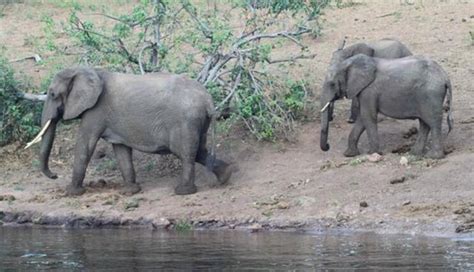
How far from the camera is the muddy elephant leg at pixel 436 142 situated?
1483 cm

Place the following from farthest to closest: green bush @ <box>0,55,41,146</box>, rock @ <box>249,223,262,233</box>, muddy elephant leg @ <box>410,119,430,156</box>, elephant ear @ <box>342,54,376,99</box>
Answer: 1. green bush @ <box>0,55,41,146</box>
2. elephant ear @ <box>342,54,376,99</box>
3. muddy elephant leg @ <box>410,119,430,156</box>
4. rock @ <box>249,223,262,233</box>

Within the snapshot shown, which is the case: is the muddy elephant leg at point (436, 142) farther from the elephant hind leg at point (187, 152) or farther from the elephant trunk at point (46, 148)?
the elephant trunk at point (46, 148)

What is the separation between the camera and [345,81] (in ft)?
51.0

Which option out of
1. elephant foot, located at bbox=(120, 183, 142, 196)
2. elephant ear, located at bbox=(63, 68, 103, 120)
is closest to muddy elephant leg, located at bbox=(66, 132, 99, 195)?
elephant ear, located at bbox=(63, 68, 103, 120)

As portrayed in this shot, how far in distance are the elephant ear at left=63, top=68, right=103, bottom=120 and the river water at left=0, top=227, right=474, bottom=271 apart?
1.88 m

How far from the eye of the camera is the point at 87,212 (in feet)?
46.8

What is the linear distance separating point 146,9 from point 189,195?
10.1 feet

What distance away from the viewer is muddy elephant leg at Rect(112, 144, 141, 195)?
15.0 m

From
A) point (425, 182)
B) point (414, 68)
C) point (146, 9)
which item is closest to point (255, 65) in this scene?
point (146, 9)

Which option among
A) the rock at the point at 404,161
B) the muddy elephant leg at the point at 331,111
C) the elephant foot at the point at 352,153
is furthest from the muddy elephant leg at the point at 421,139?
the muddy elephant leg at the point at 331,111

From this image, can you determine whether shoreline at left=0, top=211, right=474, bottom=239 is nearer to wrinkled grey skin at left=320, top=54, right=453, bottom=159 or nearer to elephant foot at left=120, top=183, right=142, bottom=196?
elephant foot at left=120, top=183, right=142, bottom=196

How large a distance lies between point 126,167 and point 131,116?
23.4 inches

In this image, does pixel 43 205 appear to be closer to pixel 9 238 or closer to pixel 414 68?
pixel 9 238

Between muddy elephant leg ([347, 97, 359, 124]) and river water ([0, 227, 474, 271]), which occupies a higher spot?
river water ([0, 227, 474, 271])
